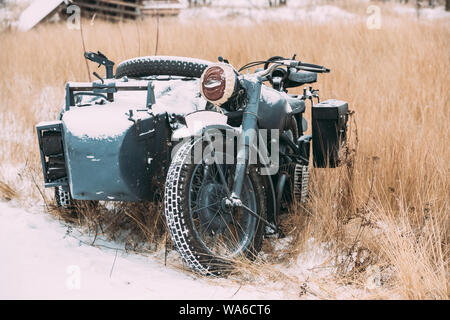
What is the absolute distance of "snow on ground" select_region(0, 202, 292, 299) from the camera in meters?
2.37

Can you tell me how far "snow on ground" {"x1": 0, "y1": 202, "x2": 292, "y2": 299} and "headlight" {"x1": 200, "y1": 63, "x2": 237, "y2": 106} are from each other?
0.84 m

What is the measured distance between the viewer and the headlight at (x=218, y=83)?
8.16 feet

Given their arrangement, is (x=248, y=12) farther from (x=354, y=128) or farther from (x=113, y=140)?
(x=113, y=140)

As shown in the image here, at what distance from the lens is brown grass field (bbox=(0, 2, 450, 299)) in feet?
8.77

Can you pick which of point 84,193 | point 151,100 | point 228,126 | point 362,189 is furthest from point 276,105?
point 84,193

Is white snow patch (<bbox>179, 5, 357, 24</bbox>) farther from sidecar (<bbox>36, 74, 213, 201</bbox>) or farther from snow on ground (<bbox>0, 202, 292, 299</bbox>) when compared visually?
snow on ground (<bbox>0, 202, 292, 299</bbox>)

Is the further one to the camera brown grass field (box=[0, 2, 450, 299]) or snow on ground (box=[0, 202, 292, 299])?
brown grass field (box=[0, 2, 450, 299])

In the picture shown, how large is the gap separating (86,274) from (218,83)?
3.47 ft

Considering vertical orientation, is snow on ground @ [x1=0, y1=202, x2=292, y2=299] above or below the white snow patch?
below

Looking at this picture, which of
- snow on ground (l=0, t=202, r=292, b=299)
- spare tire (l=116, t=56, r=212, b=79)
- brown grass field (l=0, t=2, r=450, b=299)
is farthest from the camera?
spare tire (l=116, t=56, r=212, b=79)

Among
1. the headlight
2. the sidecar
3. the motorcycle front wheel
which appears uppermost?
the headlight

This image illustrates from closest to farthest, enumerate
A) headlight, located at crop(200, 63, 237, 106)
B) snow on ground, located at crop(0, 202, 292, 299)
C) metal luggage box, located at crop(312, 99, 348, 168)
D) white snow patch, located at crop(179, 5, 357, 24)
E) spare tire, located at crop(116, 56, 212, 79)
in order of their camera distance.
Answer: snow on ground, located at crop(0, 202, 292, 299) < headlight, located at crop(200, 63, 237, 106) < spare tire, located at crop(116, 56, 212, 79) < metal luggage box, located at crop(312, 99, 348, 168) < white snow patch, located at crop(179, 5, 357, 24)

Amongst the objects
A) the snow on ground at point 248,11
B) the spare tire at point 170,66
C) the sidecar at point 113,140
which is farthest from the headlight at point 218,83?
the snow on ground at point 248,11

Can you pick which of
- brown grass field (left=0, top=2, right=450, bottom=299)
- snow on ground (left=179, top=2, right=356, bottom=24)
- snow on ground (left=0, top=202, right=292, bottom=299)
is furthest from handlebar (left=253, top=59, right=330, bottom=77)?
snow on ground (left=179, top=2, right=356, bottom=24)
